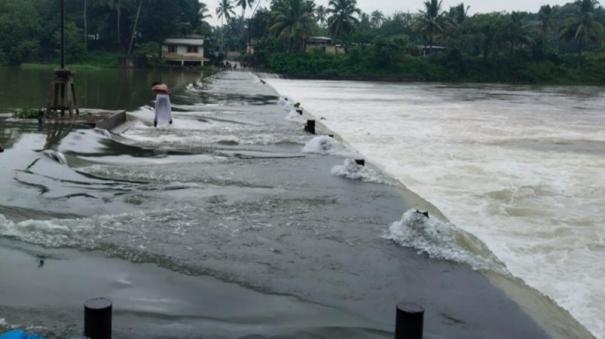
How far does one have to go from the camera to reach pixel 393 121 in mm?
24016

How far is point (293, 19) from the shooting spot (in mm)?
71688

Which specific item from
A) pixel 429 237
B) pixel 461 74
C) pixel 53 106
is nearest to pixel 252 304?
pixel 429 237

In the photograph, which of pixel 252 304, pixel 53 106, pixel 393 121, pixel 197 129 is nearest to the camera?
pixel 252 304

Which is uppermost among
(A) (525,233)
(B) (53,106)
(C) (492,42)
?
(C) (492,42)

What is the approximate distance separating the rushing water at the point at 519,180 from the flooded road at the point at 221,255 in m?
1.08

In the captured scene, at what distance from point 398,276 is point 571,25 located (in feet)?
264

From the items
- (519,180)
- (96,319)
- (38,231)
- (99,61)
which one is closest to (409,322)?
(96,319)

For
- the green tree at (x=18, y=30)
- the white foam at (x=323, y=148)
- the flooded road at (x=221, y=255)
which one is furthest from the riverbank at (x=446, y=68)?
the flooded road at (x=221, y=255)

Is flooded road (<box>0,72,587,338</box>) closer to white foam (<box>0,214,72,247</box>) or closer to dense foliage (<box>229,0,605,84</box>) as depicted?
white foam (<box>0,214,72,247</box>)

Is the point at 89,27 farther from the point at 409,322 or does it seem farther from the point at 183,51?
the point at 409,322

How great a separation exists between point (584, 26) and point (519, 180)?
72328mm

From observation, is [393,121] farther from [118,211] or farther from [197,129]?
[118,211]

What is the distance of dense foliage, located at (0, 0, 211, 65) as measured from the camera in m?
58.4

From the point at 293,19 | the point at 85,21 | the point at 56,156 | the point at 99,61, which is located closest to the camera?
the point at 56,156
